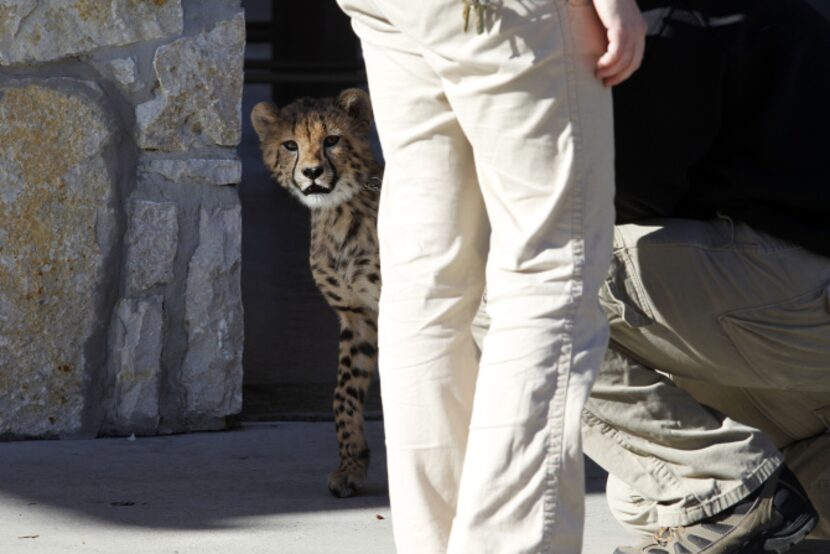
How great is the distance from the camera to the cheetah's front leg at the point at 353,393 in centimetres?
367

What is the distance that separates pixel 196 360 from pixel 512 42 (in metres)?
2.10

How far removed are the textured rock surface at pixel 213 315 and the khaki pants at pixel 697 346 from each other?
1.52m

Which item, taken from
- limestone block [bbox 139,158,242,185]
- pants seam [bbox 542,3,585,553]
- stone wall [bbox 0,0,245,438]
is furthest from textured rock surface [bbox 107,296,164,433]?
pants seam [bbox 542,3,585,553]

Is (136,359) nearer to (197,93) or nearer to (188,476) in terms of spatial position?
(188,476)

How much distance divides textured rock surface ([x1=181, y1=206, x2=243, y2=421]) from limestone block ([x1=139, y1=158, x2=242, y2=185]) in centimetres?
9

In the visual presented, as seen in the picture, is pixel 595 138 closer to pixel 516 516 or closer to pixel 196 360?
pixel 516 516

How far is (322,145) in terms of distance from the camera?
398cm

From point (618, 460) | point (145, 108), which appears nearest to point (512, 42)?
point (618, 460)

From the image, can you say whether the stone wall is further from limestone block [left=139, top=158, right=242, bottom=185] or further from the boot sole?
the boot sole

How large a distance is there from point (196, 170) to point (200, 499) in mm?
936

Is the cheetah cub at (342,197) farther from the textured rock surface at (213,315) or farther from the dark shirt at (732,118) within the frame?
the dark shirt at (732,118)

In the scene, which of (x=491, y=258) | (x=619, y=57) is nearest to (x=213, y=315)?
(x=491, y=258)

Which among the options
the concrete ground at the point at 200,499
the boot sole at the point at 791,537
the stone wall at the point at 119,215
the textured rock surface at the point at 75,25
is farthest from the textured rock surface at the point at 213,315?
the boot sole at the point at 791,537

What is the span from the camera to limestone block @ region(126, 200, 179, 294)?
4.04 metres
